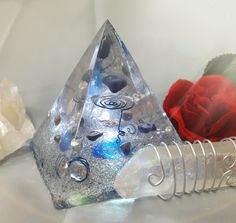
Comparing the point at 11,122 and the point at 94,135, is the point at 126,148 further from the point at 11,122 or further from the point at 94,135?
the point at 11,122

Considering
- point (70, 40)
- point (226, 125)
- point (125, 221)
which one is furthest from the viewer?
point (70, 40)

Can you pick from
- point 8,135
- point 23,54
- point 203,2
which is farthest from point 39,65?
point 203,2

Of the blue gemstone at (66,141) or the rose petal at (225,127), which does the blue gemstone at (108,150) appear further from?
the rose petal at (225,127)

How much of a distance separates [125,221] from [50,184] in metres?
0.10

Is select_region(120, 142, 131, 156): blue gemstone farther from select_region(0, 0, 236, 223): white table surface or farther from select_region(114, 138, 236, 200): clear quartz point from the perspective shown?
select_region(0, 0, 236, 223): white table surface

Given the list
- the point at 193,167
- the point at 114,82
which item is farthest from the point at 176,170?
the point at 114,82

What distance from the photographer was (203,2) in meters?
0.72

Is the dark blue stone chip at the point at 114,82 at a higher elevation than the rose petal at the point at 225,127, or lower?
higher

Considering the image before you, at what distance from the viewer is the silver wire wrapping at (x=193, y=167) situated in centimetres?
52

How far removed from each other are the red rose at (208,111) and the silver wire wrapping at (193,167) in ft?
0.20

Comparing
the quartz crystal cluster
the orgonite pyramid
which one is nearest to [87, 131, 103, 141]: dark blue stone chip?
the orgonite pyramid

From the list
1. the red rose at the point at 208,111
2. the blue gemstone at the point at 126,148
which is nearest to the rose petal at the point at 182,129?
the red rose at the point at 208,111

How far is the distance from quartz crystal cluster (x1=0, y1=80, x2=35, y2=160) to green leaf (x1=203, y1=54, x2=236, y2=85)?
0.89 ft

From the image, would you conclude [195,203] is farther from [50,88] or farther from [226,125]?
[50,88]
